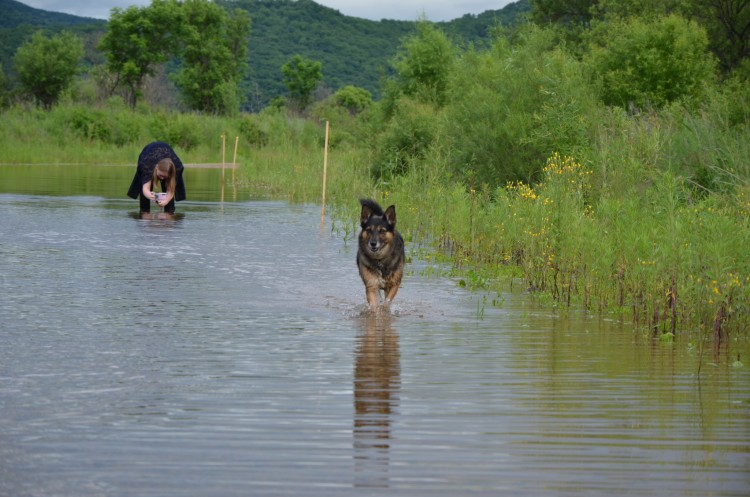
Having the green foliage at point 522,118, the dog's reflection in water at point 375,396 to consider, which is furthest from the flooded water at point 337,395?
the green foliage at point 522,118

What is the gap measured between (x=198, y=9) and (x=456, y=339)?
9287cm

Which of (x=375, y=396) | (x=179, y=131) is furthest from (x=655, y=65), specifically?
(x=179, y=131)

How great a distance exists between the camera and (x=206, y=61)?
99.8 metres

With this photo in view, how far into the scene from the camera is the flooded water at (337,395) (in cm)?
652

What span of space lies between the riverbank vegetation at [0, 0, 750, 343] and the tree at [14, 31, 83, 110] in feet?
139

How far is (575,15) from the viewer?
68.8 metres

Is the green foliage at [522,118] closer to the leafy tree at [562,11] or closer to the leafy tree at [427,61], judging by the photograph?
the leafy tree at [427,61]

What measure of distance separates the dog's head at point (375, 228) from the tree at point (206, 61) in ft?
268

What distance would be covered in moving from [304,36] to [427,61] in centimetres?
12253

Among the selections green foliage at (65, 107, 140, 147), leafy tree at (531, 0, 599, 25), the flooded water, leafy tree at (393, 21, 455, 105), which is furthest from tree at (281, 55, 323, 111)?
the flooded water

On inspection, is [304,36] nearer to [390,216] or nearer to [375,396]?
[390,216]

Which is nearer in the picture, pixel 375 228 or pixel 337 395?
pixel 337 395

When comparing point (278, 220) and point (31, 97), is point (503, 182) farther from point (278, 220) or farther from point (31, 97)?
point (31, 97)

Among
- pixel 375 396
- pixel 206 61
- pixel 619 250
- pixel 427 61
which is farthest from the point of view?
pixel 206 61
